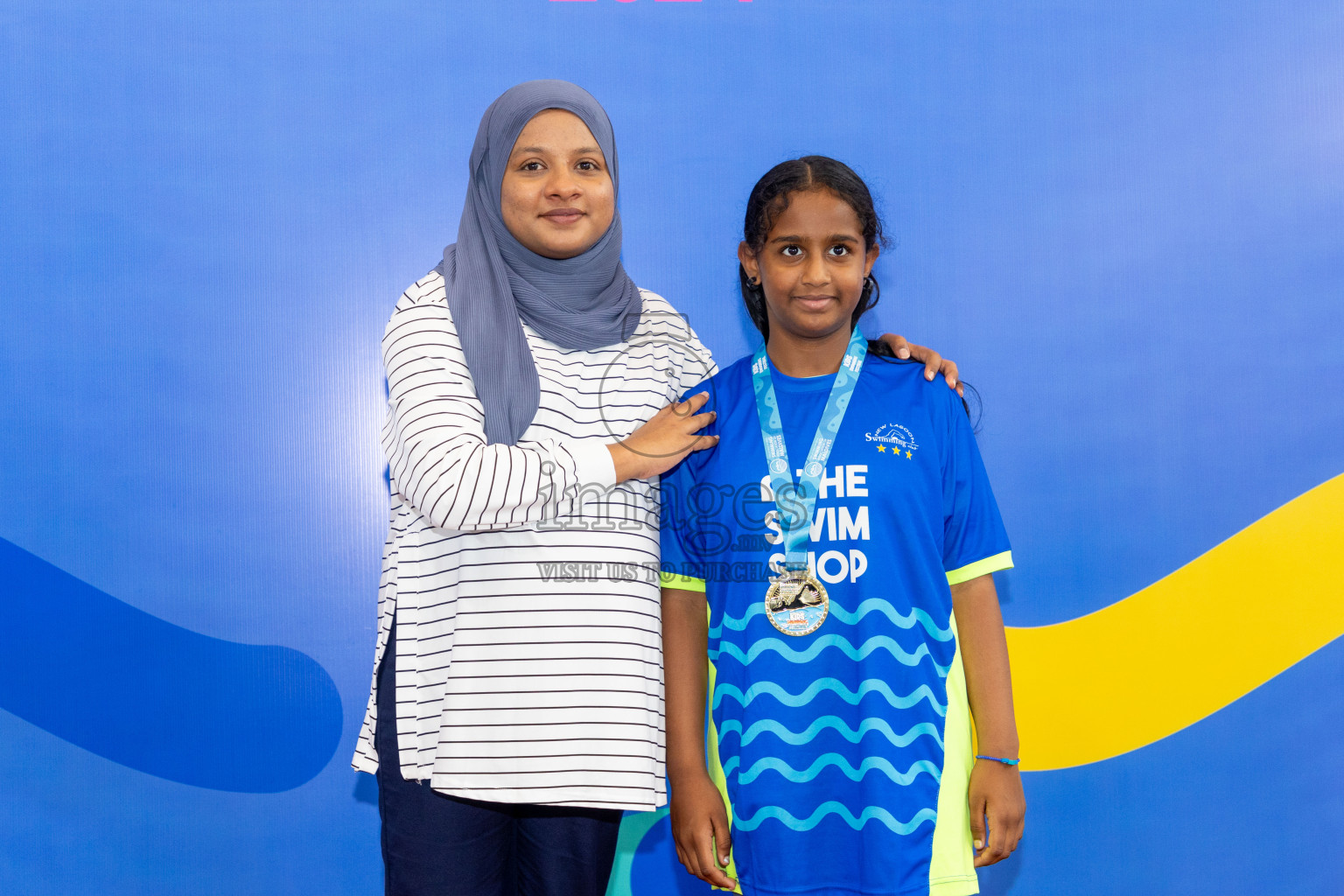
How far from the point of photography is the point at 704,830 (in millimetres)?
1268

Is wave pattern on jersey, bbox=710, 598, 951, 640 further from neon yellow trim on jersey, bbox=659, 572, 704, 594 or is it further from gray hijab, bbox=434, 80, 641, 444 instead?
gray hijab, bbox=434, 80, 641, 444

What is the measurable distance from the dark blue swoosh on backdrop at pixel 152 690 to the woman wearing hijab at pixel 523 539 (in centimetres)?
80

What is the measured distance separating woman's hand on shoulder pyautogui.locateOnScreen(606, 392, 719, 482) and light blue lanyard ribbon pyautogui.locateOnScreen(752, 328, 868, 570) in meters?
0.09

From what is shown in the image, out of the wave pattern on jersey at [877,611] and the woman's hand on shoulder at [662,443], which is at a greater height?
the woman's hand on shoulder at [662,443]

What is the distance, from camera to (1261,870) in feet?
7.02

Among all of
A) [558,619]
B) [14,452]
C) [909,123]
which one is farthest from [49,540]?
[909,123]

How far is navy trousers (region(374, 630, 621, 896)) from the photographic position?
1211 millimetres

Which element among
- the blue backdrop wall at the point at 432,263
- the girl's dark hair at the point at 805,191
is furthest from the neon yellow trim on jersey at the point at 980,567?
the blue backdrop wall at the point at 432,263

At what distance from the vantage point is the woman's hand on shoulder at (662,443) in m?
1.21

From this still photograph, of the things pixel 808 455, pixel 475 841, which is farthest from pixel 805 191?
pixel 475 841

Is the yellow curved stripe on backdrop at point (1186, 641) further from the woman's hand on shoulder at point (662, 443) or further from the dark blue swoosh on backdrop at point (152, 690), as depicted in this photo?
the dark blue swoosh on backdrop at point (152, 690)

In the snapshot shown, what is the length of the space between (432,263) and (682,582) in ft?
3.52

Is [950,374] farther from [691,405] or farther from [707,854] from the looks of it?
[707,854]

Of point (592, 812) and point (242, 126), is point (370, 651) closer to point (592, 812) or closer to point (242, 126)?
point (592, 812)
